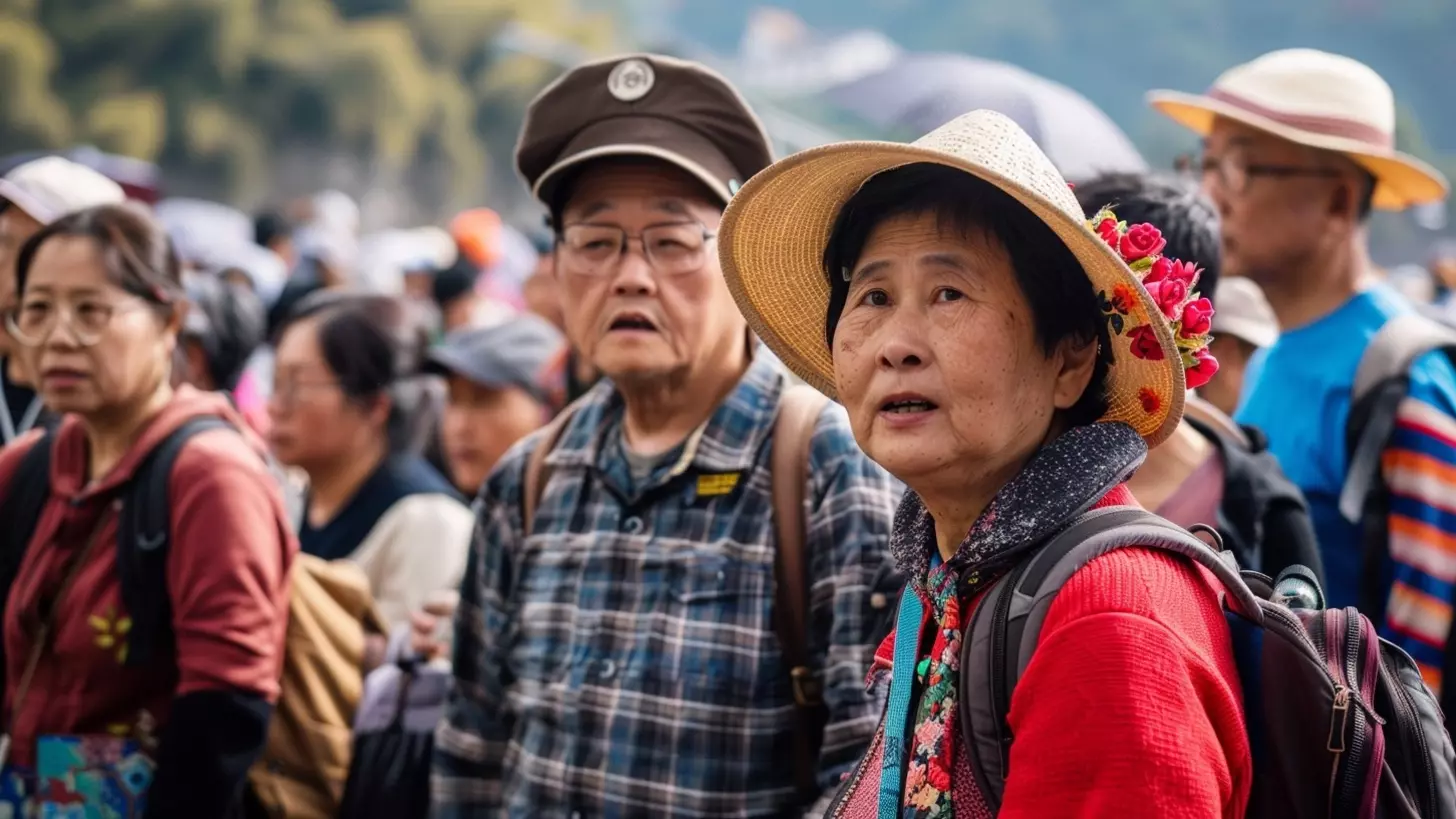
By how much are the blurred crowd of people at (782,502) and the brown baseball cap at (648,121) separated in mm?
10

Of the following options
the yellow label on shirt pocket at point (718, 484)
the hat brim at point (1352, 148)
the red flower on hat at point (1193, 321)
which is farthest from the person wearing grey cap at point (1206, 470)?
the hat brim at point (1352, 148)

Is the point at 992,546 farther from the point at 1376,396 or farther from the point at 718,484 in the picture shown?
the point at 1376,396

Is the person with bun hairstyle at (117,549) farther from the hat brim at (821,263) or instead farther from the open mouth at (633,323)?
the hat brim at (821,263)

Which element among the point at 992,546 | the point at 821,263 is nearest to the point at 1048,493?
the point at 992,546

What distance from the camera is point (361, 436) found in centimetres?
501

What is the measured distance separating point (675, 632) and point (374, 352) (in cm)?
244

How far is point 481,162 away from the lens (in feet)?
143

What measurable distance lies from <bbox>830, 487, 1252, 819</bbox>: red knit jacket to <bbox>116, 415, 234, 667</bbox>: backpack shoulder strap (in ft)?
7.78

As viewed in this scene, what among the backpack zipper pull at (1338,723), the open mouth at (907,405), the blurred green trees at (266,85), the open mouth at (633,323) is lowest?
the backpack zipper pull at (1338,723)

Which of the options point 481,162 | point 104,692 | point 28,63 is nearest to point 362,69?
point 481,162

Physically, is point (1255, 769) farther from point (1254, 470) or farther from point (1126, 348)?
point (1254, 470)

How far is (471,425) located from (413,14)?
40.2 meters

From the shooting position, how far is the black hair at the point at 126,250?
12.6ft

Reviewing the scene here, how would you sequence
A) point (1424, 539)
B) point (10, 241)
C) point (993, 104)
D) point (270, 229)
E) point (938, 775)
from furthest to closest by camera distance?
point (270, 229) < point (993, 104) < point (10, 241) < point (1424, 539) < point (938, 775)
